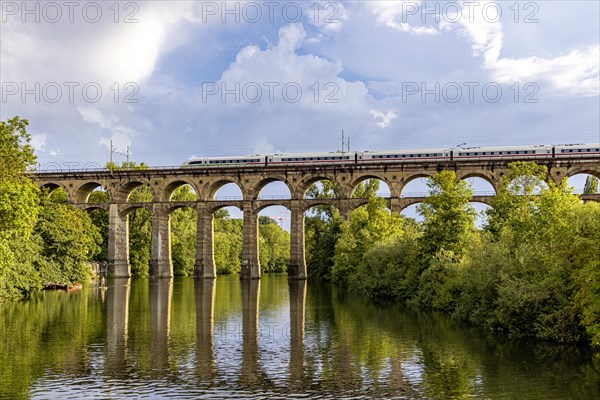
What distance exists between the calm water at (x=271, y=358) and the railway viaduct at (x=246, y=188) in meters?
30.5

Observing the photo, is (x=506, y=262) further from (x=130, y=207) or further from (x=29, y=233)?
(x=130, y=207)

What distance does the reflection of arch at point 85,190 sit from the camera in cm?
7344

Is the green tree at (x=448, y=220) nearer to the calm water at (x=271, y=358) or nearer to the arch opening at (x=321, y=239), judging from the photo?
the calm water at (x=271, y=358)

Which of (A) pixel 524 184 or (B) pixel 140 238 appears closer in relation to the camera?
(A) pixel 524 184

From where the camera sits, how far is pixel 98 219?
81375 mm

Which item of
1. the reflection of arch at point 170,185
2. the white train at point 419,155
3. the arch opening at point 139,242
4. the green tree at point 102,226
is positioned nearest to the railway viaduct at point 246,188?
the reflection of arch at point 170,185

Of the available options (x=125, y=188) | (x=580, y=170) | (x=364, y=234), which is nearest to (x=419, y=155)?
(x=580, y=170)

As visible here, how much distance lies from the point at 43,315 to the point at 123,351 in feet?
42.7

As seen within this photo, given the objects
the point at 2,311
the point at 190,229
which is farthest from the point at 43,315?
the point at 190,229

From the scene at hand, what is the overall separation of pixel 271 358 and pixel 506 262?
12.6m

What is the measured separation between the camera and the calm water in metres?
16.7

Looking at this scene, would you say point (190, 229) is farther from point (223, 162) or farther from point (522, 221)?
point (522, 221)

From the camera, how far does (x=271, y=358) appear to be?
21.3 metres

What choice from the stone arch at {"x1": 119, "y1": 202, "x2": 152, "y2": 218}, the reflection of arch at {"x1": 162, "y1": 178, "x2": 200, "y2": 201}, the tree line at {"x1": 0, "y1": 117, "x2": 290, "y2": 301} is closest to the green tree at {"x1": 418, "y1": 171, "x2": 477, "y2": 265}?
the tree line at {"x1": 0, "y1": 117, "x2": 290, "y2": 301}
